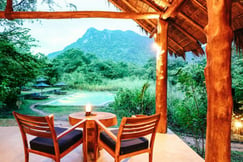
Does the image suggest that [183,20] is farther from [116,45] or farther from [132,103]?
[116,45]

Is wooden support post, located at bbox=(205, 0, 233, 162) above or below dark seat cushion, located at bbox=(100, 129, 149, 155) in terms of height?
above

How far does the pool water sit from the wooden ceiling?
3997 mm

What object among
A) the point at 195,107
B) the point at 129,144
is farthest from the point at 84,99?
the point at 129,144

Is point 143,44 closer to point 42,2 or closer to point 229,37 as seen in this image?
point 42,2

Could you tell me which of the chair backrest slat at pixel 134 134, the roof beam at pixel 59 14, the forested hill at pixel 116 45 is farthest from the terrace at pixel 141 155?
the forested hill at pixel 116 45

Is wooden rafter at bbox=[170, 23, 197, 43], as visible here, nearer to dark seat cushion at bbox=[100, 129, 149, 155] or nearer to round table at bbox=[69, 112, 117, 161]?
round table at bbox=[69, 112, 117, 161]

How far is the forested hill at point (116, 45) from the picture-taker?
44.3 ft

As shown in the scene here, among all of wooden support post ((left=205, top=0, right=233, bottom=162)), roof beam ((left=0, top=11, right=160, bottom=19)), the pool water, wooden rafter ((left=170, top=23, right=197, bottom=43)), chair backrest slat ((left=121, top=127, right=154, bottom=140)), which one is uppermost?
roof beam ((left=0, top=11, right=160, bottom=19))

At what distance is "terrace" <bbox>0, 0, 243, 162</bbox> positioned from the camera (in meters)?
1.28

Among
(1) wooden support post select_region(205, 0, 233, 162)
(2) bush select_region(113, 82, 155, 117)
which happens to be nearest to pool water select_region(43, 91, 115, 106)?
(2) bush select_region(113, 82, 155, 117)

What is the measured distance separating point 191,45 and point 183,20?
66 cm

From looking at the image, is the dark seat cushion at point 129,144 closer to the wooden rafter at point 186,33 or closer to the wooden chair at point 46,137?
the wooden chair at point 46,137

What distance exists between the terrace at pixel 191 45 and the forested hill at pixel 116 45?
911 centimetres

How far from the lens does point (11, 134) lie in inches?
129
